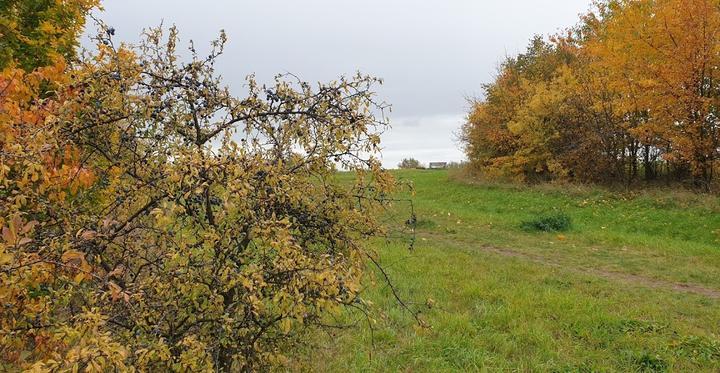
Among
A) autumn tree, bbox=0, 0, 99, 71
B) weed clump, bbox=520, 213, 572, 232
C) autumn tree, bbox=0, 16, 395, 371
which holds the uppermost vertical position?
autumn tree, bbox=0, 0, 99, 71

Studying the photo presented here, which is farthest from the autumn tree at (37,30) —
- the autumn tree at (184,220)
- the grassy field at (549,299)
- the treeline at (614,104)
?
the treeline at (614,104)

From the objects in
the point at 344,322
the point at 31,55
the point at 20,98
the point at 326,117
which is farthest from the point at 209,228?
the point at 31,55

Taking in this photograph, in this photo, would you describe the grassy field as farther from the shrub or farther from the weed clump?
the shrub

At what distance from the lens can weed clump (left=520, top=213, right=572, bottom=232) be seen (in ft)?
45.9

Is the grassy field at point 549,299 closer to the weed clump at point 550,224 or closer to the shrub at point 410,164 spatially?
the weed clump at point 550,224

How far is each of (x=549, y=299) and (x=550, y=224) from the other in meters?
7.34

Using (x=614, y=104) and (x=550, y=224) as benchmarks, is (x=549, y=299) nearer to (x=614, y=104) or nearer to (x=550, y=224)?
(x=550, y=224)

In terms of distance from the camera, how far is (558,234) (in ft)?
44.3

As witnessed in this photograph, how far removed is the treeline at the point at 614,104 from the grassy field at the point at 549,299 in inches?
158

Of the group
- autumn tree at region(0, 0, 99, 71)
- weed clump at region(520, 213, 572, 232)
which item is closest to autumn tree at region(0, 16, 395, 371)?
autumn tree at region(0, 0, 99, 71)

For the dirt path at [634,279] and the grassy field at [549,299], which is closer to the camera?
the grassy field at [549,299]

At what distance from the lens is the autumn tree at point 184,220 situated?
2.12 m

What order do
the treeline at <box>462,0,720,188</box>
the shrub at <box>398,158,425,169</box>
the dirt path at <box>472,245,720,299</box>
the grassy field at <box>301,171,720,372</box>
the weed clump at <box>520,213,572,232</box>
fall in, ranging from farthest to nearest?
Answer: the shrub at <box>398,158,425,169</box> < the treeline at <box>462,0,720,188</box> < the weed clump at <box>520,213,572,232</box> < the dirt path at <box>472,245,720,299</box> < the grassy field at <box>301,171,720,372</box>

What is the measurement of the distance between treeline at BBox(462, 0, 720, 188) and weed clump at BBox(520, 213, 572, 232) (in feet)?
22.7
